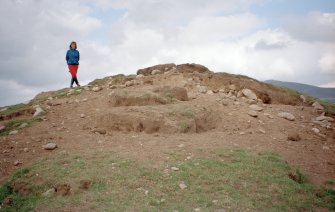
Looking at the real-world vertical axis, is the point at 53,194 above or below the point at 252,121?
below

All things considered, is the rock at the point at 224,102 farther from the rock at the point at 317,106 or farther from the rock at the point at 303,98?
the rock at the point at 303,98

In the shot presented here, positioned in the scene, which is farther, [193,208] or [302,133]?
[302,133]

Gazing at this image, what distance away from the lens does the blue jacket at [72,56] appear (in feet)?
48.2

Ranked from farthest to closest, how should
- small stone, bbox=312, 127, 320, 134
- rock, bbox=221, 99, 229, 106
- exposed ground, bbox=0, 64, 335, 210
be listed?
rock, bbox=221, 99, 229, 106 < small stone, bbox=312, 127, 320, 134 < exposed ground, bbox=0, 64, 335, 210

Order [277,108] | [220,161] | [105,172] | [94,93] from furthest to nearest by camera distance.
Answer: [94,93]
[277,108]
[220,161]
[105,172]

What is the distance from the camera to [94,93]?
507 inches

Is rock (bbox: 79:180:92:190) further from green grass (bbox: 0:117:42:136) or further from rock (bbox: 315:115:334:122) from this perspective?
rock (bbox: 315:115:334:122)

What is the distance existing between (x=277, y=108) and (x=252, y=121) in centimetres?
176

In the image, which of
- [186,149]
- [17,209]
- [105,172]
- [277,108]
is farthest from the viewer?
[277,108]

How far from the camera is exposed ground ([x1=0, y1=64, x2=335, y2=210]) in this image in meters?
8.04

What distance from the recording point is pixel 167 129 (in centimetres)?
921

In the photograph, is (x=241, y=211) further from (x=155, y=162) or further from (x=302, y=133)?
(x=302, y=133)

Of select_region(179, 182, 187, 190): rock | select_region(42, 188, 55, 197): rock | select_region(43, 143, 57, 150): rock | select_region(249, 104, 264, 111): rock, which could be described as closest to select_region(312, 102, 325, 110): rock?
select_region(249, 104, 264, 111): rock

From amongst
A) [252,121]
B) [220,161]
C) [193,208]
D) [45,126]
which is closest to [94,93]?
[45,126]
